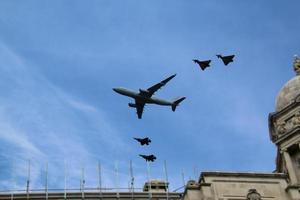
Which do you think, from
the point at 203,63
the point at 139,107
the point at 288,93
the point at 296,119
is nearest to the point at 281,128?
the point at 296,119

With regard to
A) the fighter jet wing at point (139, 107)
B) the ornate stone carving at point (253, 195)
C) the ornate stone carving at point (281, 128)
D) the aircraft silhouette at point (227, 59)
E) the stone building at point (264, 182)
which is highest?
the fighter jet wing at point (139, 107)

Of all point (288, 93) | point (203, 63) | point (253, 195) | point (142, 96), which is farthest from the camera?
point (142, 96)

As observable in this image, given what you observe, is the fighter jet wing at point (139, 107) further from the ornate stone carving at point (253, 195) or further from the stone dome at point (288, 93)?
the ornate stone carving at point (253, 195)

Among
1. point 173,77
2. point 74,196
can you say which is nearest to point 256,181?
point 74,196

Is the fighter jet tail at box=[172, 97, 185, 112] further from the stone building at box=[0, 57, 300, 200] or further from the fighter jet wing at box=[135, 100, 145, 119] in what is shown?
the stone building at box=[0, 57, 300, 200]

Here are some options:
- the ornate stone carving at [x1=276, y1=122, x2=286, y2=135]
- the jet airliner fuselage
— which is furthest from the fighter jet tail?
the ornate stone carving at [x1=276, y1=122, x2=286, y2=135]

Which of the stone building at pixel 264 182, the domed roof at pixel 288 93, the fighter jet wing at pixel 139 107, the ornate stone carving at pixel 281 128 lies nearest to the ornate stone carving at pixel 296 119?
the stone building at pixel 264 182

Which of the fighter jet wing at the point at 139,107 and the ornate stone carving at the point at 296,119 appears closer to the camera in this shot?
the ornate stone carving at the point at 296,119

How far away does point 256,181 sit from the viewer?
54625 millimetres

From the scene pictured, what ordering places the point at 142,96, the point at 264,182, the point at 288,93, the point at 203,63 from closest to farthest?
the point at 264,182
the point at 203,63
the point at 288,93
the point at 142,96

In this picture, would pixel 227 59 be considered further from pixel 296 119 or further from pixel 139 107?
pixel 139 107

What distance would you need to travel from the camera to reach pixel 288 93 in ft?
233

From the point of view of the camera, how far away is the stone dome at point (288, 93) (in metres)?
69.8

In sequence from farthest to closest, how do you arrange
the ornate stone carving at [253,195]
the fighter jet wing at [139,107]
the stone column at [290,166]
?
the fighter jet wing at [139,107] < the stone column at [290,166] < the ornate stone carving at [253,195]
